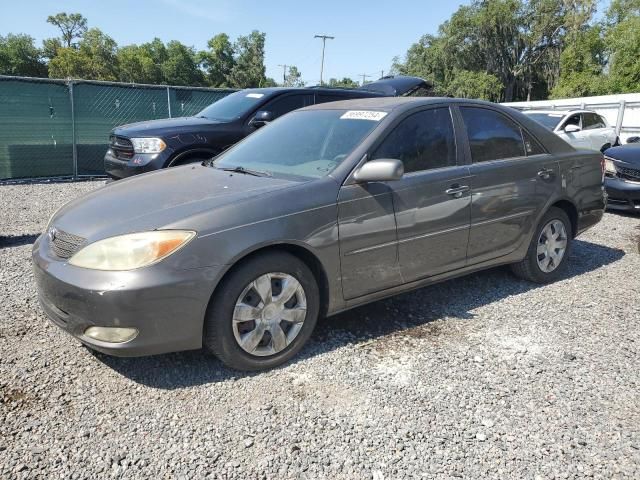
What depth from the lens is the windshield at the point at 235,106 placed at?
7.26 m

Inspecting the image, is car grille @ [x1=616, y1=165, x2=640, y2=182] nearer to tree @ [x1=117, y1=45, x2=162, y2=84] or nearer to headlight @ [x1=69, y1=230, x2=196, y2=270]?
headlight @ [x1=69, y1=230, x2=196, y2=270]

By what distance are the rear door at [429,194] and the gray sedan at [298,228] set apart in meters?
0.01

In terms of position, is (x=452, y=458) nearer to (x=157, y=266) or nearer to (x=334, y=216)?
(x=334, y=216)

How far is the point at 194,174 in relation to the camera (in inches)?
143

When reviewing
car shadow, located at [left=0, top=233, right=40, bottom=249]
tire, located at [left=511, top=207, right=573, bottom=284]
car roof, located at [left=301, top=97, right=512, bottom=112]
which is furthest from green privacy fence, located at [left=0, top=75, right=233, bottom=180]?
tire, located at [left=511, top=207, right=573, bottom=284]

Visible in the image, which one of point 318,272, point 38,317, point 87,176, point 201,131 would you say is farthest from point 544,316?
point 87,176

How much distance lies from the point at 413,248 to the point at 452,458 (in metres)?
1.53

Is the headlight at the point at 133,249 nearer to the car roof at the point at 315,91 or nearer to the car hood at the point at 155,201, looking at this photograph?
the car hood at the point at 155,201

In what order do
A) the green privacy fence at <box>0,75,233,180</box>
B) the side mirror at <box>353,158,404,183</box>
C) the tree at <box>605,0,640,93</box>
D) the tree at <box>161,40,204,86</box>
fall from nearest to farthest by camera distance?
1. the side mirror at <box>353,158,404,183</box>
2. the green privacy fence at <box>0,75,233,180</box>
3. the tree at <box>605,0,640,93</box>
4. the tree at <box>161,40,204,86</box>

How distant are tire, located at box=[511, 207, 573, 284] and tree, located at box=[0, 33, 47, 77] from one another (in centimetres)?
7277

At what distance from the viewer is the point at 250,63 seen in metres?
78.1

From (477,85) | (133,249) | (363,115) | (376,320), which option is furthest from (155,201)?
(477,85)

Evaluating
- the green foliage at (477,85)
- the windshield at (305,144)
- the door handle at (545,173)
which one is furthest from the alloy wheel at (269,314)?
the green foliage at (477,85)

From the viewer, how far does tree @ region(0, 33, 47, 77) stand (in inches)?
2488
